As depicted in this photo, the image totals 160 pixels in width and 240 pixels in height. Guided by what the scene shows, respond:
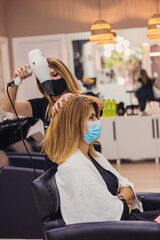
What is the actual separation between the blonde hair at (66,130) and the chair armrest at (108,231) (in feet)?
1.04

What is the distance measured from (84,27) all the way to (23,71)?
5383mm

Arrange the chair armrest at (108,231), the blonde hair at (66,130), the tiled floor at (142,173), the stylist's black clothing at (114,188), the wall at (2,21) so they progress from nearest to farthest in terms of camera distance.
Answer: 1. the chair armrest at (108,231)
2. the blonde hair at (66,130)
3. the stylist's black clothing at (114,188)
4. the tiled floor at (142,173)
5. the wall at (2,21)

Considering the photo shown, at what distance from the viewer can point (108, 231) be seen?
7.43 ft

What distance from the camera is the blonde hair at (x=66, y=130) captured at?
2.37m

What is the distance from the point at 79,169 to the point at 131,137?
498 centimetres

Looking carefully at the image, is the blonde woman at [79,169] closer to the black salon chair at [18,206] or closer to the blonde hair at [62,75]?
the blonde hair at [62,75]

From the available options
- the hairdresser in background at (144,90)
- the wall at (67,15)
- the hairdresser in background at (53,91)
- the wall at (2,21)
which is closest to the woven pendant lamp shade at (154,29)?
the wall at (67,15)

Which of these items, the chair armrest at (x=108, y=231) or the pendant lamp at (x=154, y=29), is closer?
the chair armrest at (x=108, y=231)

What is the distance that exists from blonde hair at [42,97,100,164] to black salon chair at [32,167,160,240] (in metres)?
0.15

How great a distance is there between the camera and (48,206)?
2.37m

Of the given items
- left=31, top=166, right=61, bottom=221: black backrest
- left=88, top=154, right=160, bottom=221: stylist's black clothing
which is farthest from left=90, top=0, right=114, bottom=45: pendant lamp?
left=31, top=166, right=61, bottom=221: black backrest

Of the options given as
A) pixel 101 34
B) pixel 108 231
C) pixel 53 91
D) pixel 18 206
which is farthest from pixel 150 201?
pixel 101 34

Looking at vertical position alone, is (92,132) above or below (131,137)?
above

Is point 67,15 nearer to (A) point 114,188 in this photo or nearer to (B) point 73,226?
(A) point 114,188
